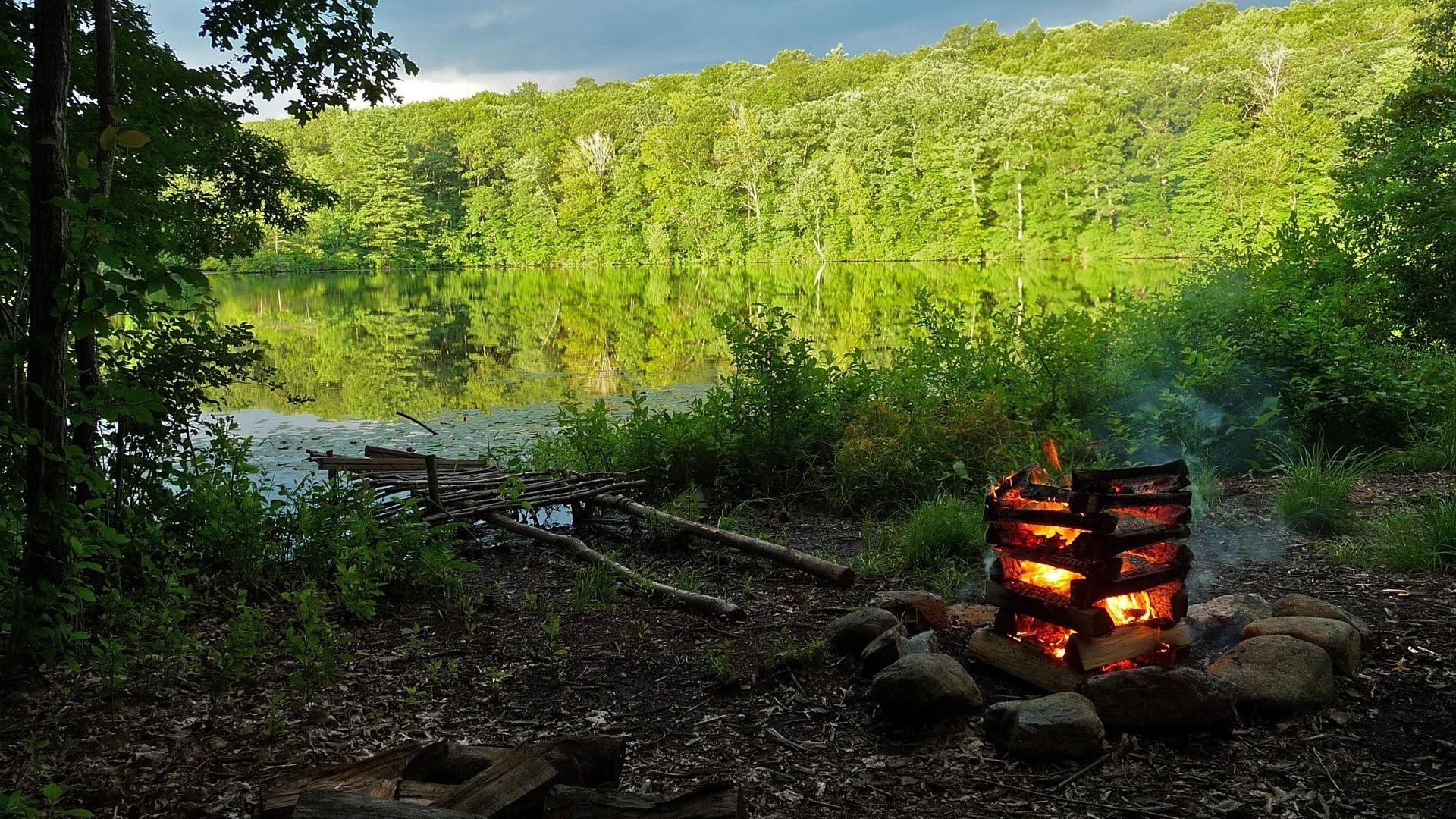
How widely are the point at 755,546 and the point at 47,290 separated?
3.89 meters

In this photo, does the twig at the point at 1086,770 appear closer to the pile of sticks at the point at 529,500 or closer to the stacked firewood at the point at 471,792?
the stacked firewood at the point at 471,792

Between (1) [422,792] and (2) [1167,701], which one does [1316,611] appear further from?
(1) [422,792]

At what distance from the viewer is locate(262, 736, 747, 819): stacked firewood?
7.41 feet

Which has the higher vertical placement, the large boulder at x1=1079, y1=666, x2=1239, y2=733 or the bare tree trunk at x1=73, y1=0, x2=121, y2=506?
the bare tree trunk at x1=73, y1=0, x2=121, y2=506

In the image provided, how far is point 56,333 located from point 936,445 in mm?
6089

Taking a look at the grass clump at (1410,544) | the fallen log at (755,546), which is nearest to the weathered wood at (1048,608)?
the fallen log at (755,546)

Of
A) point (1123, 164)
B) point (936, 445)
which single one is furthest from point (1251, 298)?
point (1123, 164)

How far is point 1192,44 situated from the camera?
52719 mm

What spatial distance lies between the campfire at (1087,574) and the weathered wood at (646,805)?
1841 millimetres

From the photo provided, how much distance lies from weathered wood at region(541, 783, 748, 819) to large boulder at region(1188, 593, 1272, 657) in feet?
8.66

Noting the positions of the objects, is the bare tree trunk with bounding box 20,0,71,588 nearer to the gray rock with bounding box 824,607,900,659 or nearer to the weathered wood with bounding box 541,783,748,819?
the weathered wood with bounding box 541,783,748,819

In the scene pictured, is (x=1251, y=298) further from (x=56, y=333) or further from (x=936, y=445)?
(x=56, y=333)

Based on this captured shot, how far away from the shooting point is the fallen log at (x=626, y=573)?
192 inches

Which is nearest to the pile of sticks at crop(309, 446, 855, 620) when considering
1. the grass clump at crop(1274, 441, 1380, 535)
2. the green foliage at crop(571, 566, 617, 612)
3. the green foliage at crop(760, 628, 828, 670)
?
the green foliage at crop(571, 566, 617, 612)
